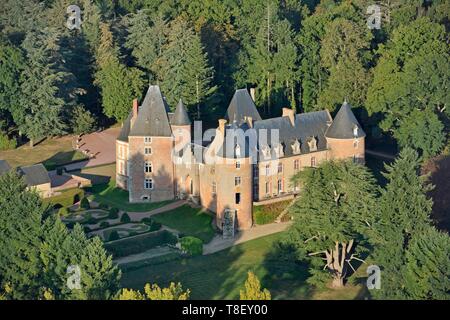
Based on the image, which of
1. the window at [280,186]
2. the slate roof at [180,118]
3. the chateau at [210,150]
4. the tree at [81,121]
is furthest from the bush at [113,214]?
the tree at [81,121]

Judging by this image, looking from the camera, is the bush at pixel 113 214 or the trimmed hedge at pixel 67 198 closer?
the bush at pixel 113 214

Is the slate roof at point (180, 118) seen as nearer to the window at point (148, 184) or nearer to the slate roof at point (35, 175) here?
the window at point (148, 184)

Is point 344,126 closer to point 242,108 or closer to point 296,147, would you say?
point 296,147

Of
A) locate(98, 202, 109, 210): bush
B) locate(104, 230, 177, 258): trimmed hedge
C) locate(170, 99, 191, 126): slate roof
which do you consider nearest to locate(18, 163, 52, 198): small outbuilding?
locate(98, 202, 109, 210): bush

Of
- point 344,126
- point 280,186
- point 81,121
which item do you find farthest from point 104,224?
point 81,121
